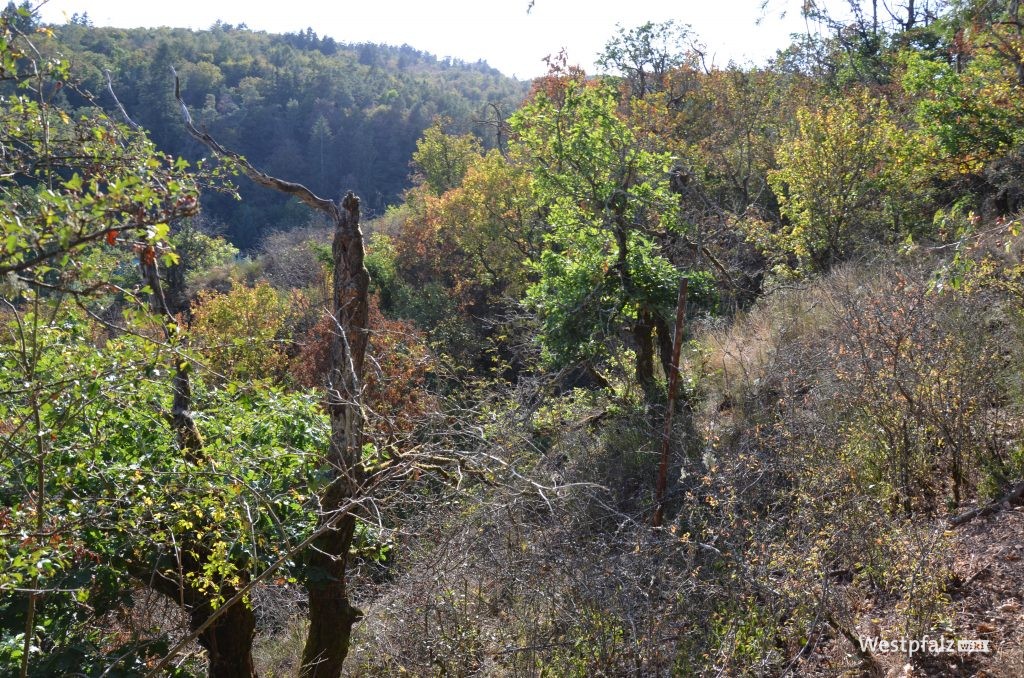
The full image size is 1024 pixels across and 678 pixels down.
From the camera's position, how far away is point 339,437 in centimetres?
517

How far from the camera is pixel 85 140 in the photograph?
12.4ft

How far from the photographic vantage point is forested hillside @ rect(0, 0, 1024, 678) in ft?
11.7

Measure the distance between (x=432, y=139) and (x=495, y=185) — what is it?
10880mm

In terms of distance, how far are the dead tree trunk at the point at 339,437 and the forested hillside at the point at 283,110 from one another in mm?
43523

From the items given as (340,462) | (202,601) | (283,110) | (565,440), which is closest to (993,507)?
(340,462)

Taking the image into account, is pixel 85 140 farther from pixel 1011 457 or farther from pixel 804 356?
→ pixel 804 356

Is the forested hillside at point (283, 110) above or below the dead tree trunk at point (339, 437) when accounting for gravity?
above

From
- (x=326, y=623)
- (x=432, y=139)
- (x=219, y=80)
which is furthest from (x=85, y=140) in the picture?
(x=219, y=80)

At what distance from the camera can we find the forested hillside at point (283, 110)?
52.8m

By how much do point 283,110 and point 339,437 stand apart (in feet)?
223

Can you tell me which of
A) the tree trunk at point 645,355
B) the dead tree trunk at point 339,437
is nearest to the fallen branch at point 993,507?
the dead tree trunk at point 339,437

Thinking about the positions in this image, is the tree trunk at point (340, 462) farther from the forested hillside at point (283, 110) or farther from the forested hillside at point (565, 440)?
the forested hillside at point (283, 110)

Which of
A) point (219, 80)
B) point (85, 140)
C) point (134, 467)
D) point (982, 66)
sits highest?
point (219, 80)

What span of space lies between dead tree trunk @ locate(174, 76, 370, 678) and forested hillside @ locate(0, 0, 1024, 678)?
26mm
